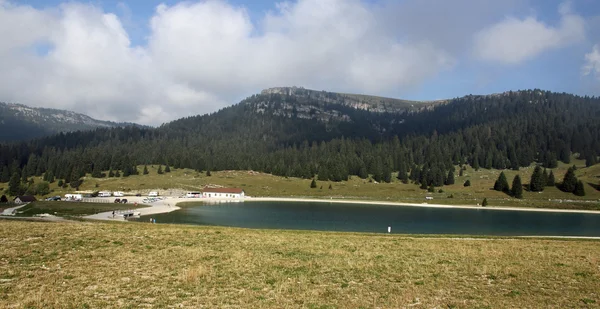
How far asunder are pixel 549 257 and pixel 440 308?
1450cm

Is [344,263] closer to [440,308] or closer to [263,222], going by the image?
[440,308]

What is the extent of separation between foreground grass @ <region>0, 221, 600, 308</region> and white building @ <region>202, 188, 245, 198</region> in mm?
104007

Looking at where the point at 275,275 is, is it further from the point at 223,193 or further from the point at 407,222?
the point at 223,193

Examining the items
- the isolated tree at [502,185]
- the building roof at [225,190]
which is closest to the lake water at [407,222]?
the isolated tree at [502,185]

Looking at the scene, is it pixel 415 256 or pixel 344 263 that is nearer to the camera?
pixel 344 263

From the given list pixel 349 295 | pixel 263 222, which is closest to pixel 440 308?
pixel 349 295

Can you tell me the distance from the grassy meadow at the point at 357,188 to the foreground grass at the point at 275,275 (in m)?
101

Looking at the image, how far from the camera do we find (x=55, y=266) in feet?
51.0

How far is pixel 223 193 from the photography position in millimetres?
129000

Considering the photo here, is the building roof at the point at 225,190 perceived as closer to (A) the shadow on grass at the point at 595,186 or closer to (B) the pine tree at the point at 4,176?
(B) the pine tree at the point at 4,176

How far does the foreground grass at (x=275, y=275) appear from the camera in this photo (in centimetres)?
1162

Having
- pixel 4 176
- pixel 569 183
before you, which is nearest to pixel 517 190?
pixel 569 183

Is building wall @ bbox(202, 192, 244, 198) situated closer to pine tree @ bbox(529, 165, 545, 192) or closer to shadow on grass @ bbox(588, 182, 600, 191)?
pine tree @ bbox(529, 165, 545, 192)

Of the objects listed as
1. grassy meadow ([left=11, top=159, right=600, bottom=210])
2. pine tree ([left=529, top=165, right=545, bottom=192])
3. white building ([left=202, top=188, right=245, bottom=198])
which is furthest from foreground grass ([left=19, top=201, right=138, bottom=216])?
pine tree ([left=529, top=165, right=545, bottom=192])
